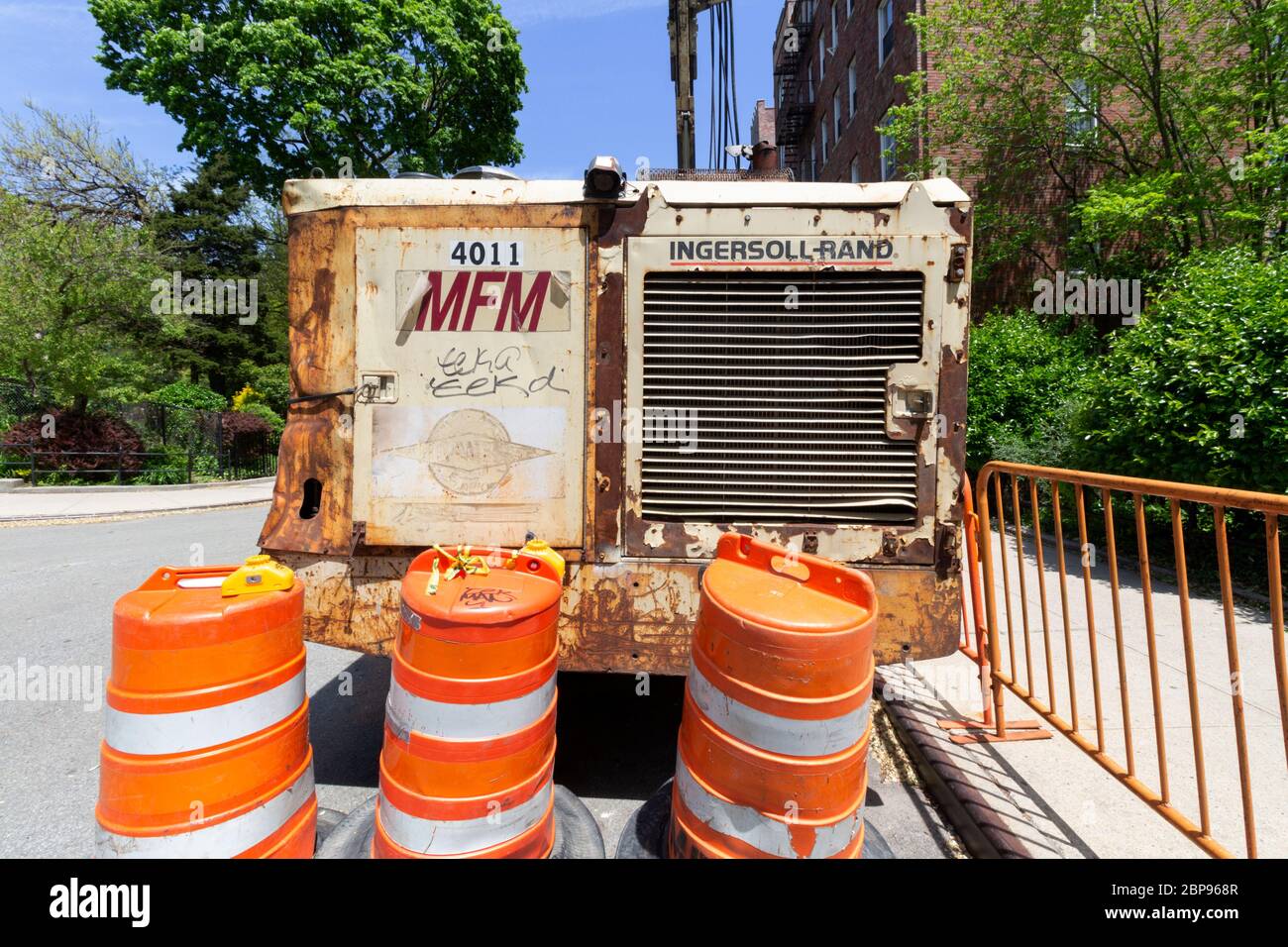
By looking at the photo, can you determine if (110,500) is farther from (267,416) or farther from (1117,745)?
Answer: (1117,745)

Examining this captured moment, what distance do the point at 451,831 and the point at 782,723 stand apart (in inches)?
47.7

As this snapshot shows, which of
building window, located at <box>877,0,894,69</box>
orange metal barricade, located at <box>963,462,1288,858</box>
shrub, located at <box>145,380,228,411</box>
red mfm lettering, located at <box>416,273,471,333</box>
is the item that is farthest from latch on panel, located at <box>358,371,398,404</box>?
shrub, located at <box>145,380,228,411</box>

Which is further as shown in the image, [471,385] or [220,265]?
[220,265]

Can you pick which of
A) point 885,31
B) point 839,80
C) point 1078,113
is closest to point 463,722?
point 1078,113

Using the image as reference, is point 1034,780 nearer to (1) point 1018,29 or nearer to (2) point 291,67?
(1) point 1018,29

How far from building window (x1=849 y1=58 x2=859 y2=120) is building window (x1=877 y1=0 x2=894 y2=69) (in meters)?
2.06

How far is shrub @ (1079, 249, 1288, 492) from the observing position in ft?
20.4

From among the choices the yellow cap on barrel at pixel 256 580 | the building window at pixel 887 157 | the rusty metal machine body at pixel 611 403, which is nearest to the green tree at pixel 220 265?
the building window at pixel 887 157

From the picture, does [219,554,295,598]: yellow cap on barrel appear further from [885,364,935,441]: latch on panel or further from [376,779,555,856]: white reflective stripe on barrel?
[885,364,935,441]: latch on panel

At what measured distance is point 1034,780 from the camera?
10.2 feet

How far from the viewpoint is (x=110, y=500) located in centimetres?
1342

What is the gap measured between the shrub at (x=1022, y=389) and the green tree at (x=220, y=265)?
2972 centimetres

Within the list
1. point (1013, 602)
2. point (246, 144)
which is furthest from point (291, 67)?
point (1013, 602)

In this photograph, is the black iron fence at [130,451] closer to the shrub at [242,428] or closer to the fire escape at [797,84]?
the shrub at [242,428]
